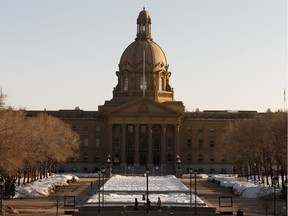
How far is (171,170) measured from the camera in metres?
143

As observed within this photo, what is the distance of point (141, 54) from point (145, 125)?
20672mm

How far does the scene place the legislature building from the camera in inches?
5861

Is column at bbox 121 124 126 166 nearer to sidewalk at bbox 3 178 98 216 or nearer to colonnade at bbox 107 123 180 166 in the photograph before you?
colonnade at bbox 107 123 180 166

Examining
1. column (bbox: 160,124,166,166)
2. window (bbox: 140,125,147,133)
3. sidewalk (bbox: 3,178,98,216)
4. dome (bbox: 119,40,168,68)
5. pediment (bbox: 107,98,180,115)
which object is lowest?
sidewalk (bbox: 3,178,98,216)

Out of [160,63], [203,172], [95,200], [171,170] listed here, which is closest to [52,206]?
[95,200]

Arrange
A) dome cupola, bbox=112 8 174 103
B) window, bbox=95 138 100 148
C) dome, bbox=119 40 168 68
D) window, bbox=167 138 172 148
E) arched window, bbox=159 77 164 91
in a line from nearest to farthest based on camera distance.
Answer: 1. window, bbox=167 138 172 148
2. window, bbox=95 138 100 148
3. dome cupola, bbox=112 8 174 103
4. dome, bbox=119 40 168 68
5. arched window, bbox=159 77 164 91

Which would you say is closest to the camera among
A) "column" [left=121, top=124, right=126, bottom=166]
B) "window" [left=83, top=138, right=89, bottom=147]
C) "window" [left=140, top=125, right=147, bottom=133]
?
"column" [left=121, top=124, right=126, bottom=166]

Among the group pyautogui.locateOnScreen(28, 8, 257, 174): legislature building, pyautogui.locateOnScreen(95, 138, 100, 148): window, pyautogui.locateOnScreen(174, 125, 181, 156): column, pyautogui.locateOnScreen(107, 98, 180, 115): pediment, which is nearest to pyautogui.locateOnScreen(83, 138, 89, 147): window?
pyautogui.locateOnScreen(28, 8, 257, 174): legislature building

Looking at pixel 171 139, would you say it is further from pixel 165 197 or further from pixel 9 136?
pixel 9 136

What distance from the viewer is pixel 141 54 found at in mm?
164375

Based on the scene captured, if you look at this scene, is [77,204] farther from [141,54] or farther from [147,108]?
[141,54]

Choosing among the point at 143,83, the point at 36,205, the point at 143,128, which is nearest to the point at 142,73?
the point at 143,83

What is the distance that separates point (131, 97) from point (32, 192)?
275 feet

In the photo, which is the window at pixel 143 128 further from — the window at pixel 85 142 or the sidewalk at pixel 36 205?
the sidewalk at pixel 36 205
